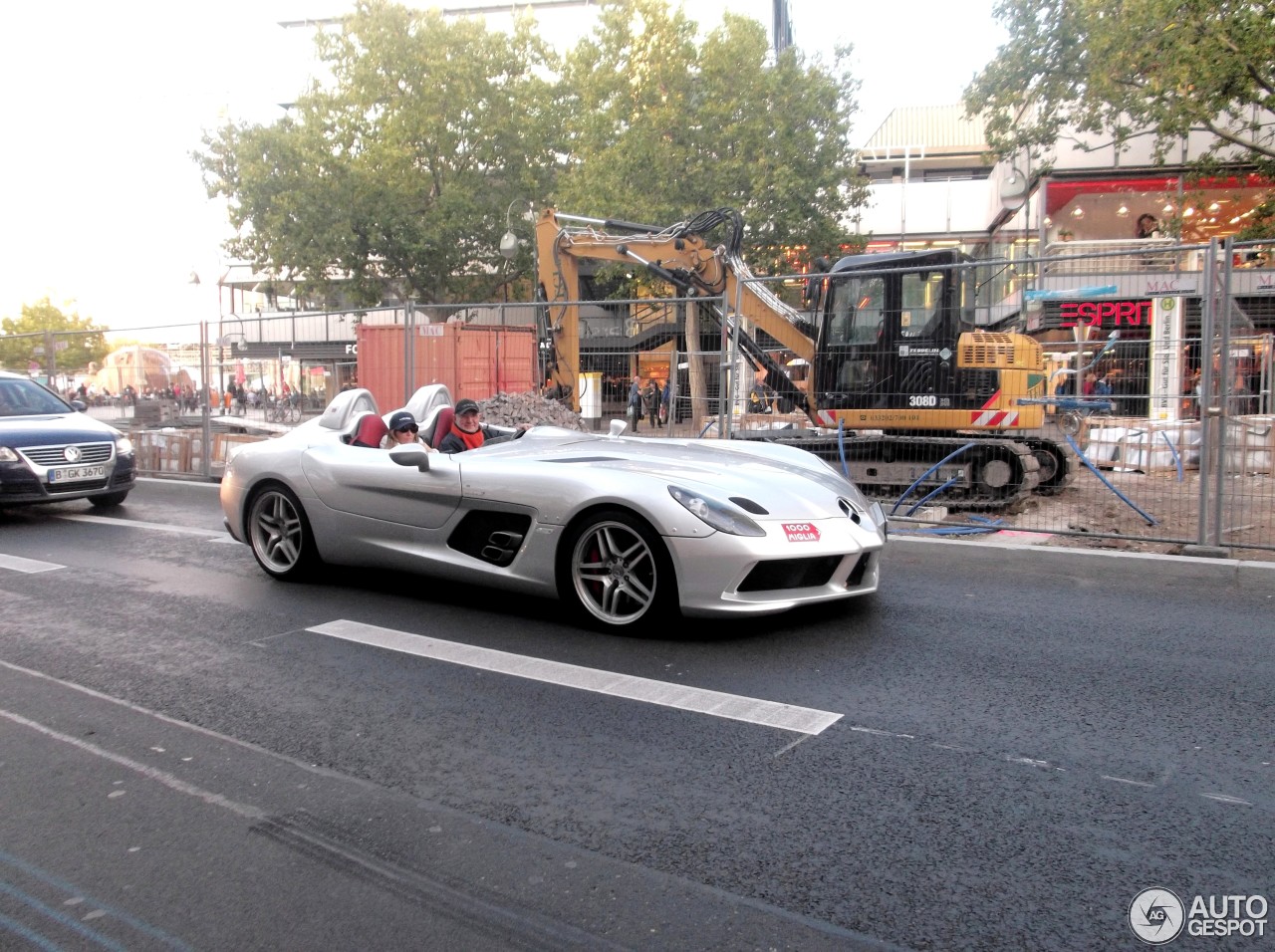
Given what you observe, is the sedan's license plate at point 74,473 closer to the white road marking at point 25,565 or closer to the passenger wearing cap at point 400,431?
the white road marking at point 25,565

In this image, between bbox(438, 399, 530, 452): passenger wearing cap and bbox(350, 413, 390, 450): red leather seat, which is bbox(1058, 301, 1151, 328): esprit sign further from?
bbox(350, 413, 390, 450): red leather seat

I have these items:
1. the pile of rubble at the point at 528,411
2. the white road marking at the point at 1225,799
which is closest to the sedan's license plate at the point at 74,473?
the pile of rubble at the point at 528,411

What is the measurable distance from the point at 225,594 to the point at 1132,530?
8.12 m

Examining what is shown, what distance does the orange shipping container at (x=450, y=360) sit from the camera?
15.4 metres

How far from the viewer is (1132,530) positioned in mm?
9797

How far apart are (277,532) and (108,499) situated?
502cm

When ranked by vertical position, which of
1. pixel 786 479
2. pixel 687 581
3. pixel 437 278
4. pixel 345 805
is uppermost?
pixel 437 278

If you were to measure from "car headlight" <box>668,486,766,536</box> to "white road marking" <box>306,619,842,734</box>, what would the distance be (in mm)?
871

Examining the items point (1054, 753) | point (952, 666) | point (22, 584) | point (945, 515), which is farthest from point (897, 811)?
point (945, 515)

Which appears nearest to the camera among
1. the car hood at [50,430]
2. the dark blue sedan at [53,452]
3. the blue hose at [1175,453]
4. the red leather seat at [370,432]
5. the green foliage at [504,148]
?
the red leather seat at [370,432]

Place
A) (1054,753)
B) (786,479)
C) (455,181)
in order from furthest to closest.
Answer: (455,181)
(786,479)
(1054,753)

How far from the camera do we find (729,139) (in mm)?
29219

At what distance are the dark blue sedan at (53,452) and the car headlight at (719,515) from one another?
7654mm

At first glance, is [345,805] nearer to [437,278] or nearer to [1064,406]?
[1064,406]
